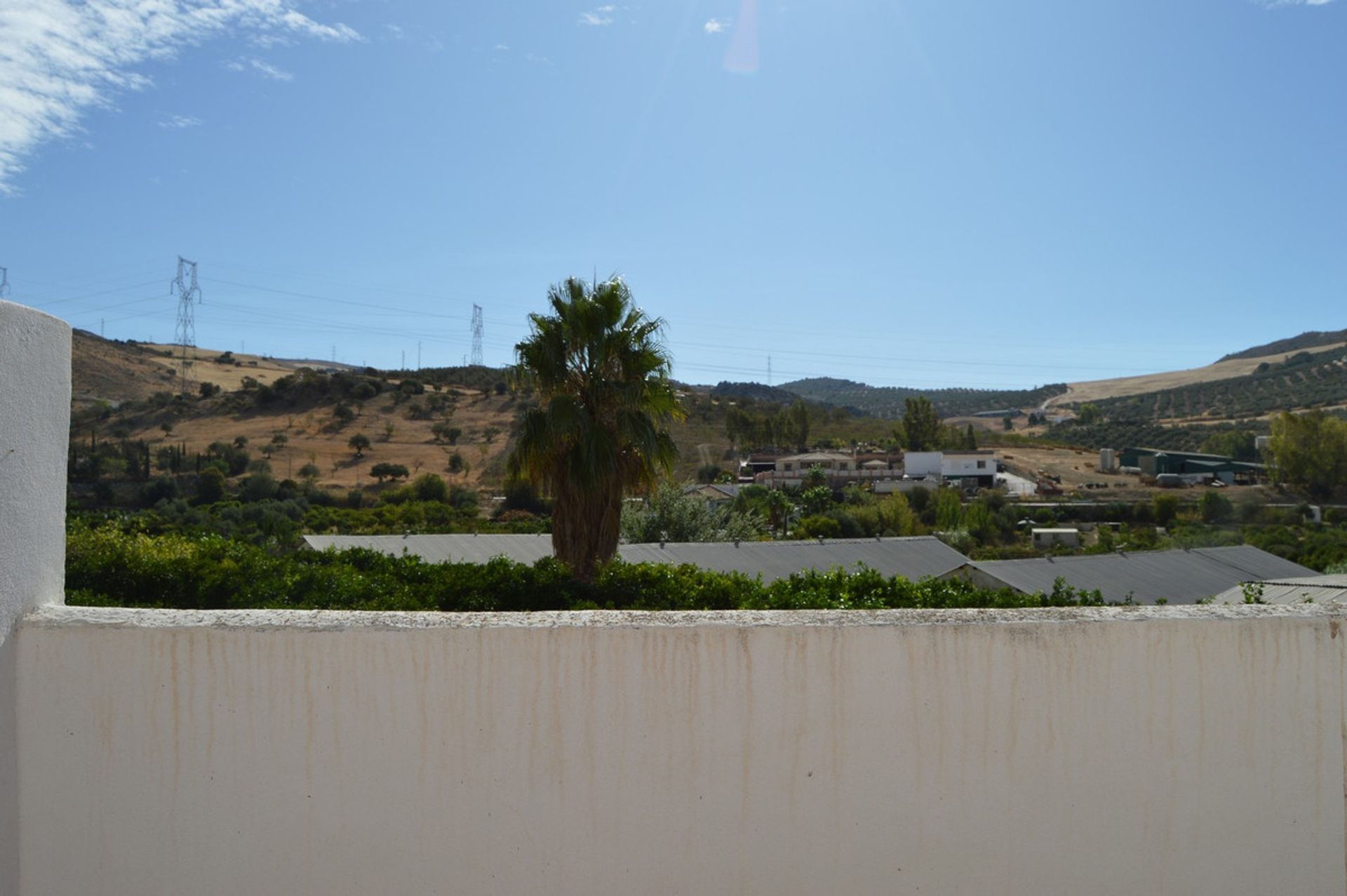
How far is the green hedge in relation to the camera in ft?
18.9

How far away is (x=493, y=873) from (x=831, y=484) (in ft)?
201

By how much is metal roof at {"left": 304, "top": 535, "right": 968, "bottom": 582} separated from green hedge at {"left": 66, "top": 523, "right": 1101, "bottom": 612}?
543 inches

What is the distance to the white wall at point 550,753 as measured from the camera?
300 centimetres

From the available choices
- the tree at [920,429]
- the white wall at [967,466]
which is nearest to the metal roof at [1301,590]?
the white wall at [967,466]

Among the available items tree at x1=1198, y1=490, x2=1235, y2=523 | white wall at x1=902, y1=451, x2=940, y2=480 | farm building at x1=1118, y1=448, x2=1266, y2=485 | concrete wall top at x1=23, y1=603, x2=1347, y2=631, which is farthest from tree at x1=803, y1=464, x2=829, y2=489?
concrete wall top at x1=23, y1=603, x2=1347, y2=631

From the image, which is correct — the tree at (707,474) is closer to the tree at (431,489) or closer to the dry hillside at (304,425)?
the dry hillside at (304,425)

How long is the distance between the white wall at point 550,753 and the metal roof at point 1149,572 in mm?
19854

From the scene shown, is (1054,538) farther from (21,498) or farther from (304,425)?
(21,498)

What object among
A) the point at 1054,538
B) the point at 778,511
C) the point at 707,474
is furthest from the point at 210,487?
the point at 1054,538

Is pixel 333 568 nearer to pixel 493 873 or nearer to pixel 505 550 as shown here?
pixel 493 873

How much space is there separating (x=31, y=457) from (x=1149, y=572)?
90.8 ft

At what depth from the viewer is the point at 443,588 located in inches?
269

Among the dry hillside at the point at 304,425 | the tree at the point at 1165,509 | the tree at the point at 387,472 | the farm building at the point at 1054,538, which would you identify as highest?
the dry hillside at the point at 304,425

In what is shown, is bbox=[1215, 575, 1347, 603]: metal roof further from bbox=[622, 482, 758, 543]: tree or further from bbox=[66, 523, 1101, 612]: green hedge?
bbox=[622, 482, 758, 543]: tree
